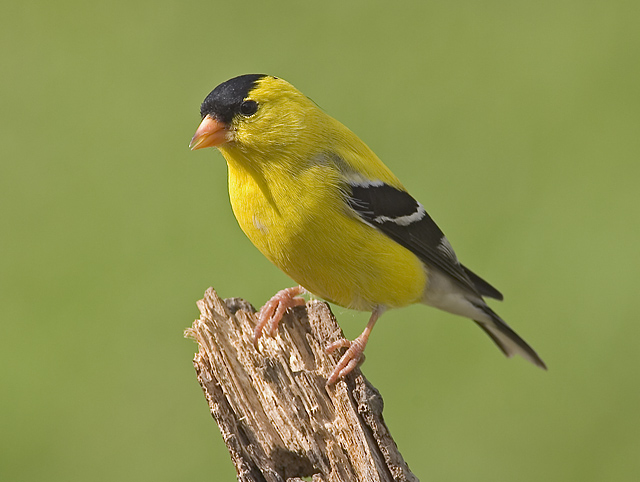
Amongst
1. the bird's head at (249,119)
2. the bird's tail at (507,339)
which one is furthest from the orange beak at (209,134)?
the bird's tail at (507,339)

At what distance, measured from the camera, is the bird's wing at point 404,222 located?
3.12 metres

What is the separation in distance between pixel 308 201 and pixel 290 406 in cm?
87

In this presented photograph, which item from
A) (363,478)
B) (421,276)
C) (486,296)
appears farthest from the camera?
(486,296)

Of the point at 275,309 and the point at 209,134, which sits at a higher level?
the point at 209,134

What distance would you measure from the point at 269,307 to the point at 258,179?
1.93ft

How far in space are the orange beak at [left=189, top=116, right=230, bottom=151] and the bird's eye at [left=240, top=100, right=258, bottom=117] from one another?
115mm

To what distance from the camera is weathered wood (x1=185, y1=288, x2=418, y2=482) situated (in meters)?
2.42

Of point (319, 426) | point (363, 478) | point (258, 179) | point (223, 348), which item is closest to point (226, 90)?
point (258, 179)

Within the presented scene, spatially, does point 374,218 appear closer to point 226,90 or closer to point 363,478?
point 226,90

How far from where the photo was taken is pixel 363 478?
2.35m

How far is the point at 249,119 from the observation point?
9.96 ft

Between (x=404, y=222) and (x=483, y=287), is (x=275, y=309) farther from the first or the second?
(x=483, y=287)

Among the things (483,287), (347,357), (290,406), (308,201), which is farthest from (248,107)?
(483,287)

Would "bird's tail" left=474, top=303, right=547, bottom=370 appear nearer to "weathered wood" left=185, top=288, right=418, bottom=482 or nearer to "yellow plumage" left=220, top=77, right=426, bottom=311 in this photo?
"yellow plumage" left=220, top=77, right=426, bottom=311
